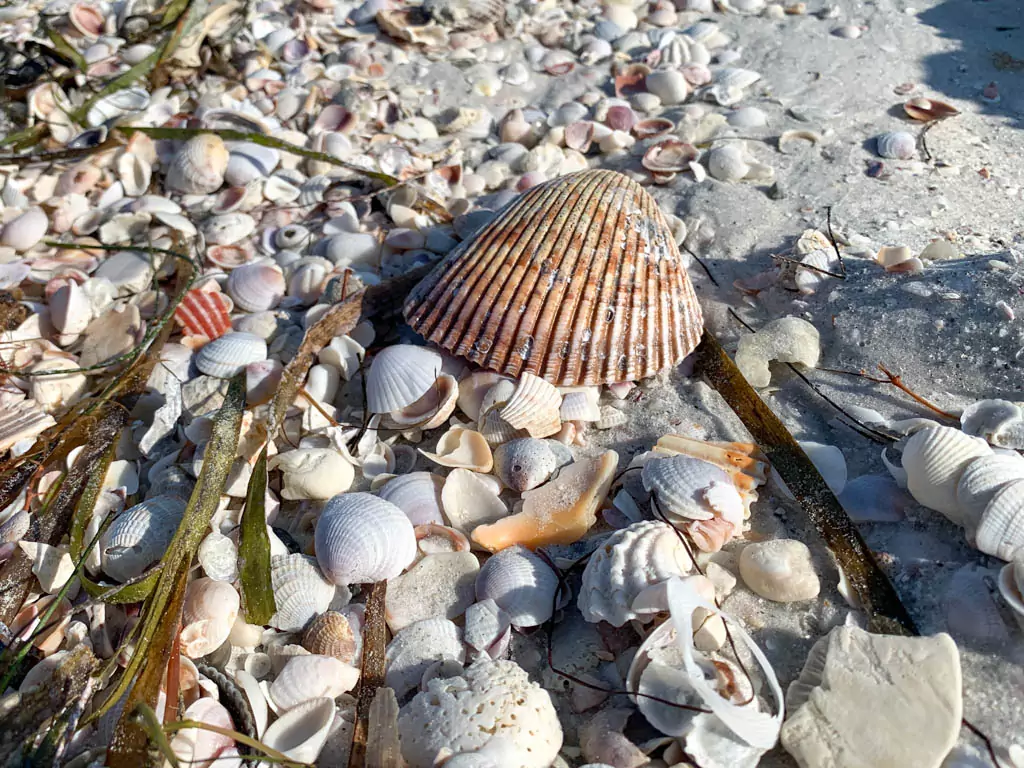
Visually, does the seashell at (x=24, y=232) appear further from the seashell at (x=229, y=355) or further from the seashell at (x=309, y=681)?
the seashell at (x=309, y=681)

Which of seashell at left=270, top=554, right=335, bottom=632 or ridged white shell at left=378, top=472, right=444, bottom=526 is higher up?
ridged white shell at left=378, top=472, right=444, bottom=526

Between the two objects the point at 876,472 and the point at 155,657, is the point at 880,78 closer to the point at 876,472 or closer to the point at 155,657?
the point at 876,472

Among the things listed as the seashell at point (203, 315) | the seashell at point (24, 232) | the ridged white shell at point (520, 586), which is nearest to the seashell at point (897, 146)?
the ridged white shell at point (520, 586)

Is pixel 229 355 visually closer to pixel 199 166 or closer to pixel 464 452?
pixel 464 452

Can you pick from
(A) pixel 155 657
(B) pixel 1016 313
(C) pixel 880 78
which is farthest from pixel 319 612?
(C) pixel 880 78

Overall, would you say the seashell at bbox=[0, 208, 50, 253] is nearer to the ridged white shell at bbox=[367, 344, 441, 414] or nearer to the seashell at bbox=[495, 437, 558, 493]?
the ridged white shell at bbox=[367, 344, 441, 414]

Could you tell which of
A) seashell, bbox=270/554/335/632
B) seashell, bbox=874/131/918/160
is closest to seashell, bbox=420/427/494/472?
seashell, bbox=270/554/335/632

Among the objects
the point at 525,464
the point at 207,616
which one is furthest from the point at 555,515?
the point at 207,616
